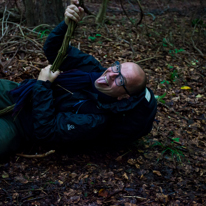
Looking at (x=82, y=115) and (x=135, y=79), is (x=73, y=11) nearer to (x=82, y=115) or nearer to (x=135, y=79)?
(x=135, y=79)

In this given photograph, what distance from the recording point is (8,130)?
9.40 ft

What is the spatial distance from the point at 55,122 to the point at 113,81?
85cm

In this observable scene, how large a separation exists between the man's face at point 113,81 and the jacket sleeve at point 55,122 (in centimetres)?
34

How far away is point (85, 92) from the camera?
2969 millimetres

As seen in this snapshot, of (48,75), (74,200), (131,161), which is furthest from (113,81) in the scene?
(74,200)

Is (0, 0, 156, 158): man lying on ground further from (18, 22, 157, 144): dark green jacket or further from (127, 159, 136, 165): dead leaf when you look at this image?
(127, 159, 136, 165): dead leaf

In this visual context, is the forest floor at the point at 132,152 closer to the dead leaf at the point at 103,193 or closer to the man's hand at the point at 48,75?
the dead leaf at the point at 103,193

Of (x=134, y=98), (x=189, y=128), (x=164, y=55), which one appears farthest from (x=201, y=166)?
(x=164, y=55)

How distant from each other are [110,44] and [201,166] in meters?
3.83

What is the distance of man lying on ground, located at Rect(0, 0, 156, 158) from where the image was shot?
267cm

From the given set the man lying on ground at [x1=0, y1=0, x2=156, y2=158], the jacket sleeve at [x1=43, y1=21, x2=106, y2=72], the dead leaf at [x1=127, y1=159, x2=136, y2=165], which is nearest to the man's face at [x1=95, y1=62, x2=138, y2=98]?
the man lying on ground at [x1=0, y1=0, x2=156, y2=158]

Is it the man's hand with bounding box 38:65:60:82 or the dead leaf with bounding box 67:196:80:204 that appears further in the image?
the man's hand with bounding box 38:65:60:82

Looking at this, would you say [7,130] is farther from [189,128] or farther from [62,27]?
[189,128]

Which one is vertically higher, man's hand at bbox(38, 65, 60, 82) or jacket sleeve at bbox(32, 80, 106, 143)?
man's hand at bbox(38, 65, 60, 82)
